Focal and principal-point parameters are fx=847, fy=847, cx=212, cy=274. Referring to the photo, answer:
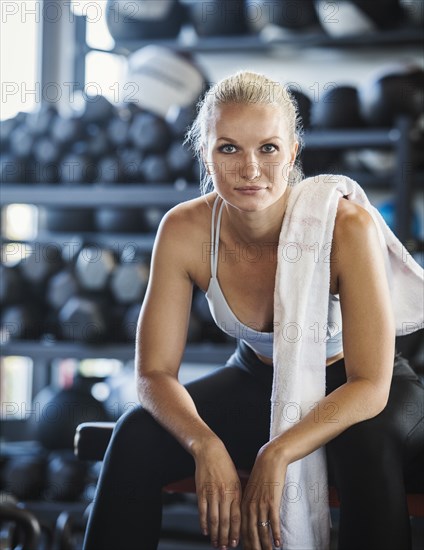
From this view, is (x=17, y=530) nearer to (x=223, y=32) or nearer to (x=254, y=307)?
(x=254, y=307)

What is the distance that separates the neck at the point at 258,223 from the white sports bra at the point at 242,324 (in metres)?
0.03

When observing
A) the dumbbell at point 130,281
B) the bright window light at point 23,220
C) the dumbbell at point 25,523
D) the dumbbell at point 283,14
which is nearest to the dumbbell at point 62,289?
the dumbbell at point 130,281

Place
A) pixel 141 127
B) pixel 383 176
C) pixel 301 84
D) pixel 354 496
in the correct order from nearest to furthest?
pixel 354 496
pixel 141 127
pixel 383 176
pixel 301 84

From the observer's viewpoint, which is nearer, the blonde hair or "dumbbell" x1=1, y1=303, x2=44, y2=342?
the blonde hair

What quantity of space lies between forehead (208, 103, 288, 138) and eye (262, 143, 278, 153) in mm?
16

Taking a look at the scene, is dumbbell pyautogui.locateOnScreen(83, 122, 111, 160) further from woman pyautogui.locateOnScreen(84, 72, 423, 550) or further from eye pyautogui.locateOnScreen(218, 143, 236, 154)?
eye pyautogui.locateOnScreen(218, 143, 236, 154)

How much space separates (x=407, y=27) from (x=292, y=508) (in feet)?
7.36

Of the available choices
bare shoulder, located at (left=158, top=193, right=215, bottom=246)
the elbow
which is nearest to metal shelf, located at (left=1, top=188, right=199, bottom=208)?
bare shoulder, located at (left=158, top=193, right=215, bottom=246)

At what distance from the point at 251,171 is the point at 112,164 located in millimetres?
1496

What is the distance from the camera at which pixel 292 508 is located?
115 centimetres

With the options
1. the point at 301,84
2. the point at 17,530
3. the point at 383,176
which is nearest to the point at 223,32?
the point at 301,84

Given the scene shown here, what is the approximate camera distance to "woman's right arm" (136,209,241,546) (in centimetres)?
111

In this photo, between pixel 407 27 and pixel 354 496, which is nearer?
pixel 354 496

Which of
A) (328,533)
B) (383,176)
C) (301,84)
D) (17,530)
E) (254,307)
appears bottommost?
(17,530)
